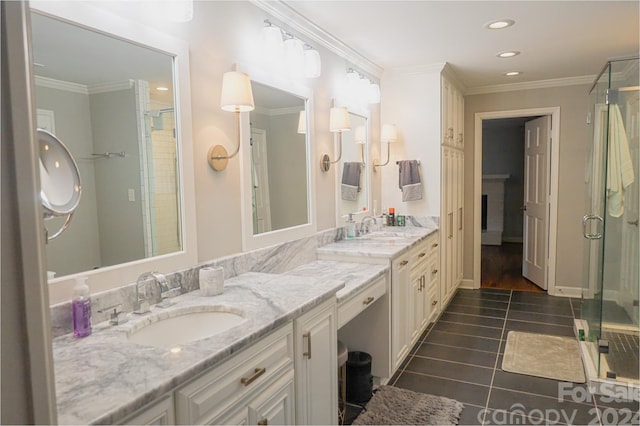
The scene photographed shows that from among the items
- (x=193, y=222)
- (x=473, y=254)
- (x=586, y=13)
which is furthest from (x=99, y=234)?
(x=473, y=254)

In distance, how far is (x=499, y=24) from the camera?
2900mm

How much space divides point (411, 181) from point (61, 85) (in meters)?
3.14

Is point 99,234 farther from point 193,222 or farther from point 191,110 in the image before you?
point 191,110

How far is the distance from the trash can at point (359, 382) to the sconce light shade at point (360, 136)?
1.85 meters

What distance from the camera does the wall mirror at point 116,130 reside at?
54.4 inches

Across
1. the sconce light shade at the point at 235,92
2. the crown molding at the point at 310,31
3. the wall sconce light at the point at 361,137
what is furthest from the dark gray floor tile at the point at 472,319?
the sconce light shade at the point at 235,92

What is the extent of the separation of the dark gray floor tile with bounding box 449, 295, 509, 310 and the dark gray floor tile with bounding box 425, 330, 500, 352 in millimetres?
964

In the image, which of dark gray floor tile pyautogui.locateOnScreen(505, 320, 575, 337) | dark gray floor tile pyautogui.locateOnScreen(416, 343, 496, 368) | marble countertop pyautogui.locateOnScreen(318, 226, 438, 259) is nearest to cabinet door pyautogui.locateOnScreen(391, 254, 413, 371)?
marble countertop pyautogui.locateOnScreen(318, 226, 438, 259)

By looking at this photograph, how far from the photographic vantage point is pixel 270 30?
2342 millimetres

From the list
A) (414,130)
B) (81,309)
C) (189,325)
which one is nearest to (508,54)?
(414,130)

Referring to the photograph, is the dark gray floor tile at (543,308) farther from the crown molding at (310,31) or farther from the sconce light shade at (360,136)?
the crown molding at (310,31)

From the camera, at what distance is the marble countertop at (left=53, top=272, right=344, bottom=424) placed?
0.93 metres

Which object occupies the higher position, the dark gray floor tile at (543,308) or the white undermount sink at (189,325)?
the white undermount sink at (189,325)

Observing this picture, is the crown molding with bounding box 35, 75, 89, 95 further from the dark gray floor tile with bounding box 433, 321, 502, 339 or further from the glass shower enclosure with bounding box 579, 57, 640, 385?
the dark gray floor tile with bounding box 433, 321, 502, 339
